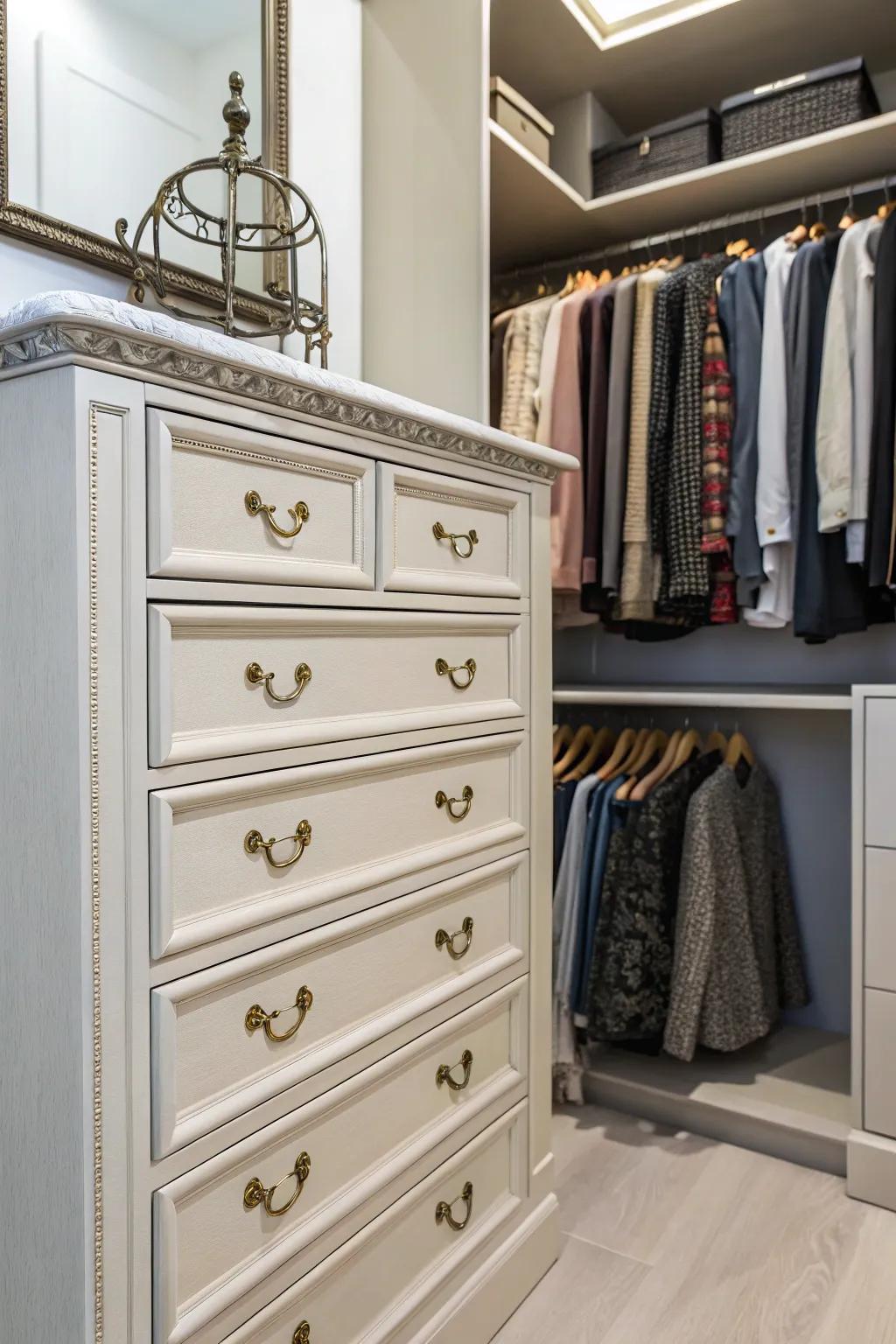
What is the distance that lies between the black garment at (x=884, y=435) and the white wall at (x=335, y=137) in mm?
973

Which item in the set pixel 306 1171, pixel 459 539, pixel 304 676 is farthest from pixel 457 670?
pixel 306 1171

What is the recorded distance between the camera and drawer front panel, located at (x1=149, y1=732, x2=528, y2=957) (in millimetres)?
873

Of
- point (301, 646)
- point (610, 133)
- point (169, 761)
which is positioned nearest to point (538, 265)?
point (610, 133)

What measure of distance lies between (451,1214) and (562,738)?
127 centimetres

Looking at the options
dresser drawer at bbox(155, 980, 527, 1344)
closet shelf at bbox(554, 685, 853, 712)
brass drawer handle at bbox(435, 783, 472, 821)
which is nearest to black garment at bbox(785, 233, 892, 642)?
closet shelf at bbox(554, 685, 853, 712)

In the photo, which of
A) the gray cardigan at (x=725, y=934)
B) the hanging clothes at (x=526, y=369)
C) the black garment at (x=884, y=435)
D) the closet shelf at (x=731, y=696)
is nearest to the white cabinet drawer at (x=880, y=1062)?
the gray cardigan at (x=725, y=934)

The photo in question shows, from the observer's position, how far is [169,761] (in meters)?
0.86

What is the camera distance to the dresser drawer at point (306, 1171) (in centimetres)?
88

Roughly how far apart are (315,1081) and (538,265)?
6.89ft

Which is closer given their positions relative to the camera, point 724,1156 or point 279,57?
point 279,57

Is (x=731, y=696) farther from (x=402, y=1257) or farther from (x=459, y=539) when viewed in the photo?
(x=402, y=1257)

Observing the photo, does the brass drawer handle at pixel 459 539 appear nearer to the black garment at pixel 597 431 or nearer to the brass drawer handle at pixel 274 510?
the brass drawer handle at pixel 274 510

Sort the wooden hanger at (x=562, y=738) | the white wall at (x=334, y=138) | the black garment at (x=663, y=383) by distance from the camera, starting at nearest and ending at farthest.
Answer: the white wall at (x=334, y=138) < the black garment at (x=663, y=383) < the wooden hanger at (x=562, y=738)

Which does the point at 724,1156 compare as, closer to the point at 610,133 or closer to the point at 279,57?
the point at 279,57
